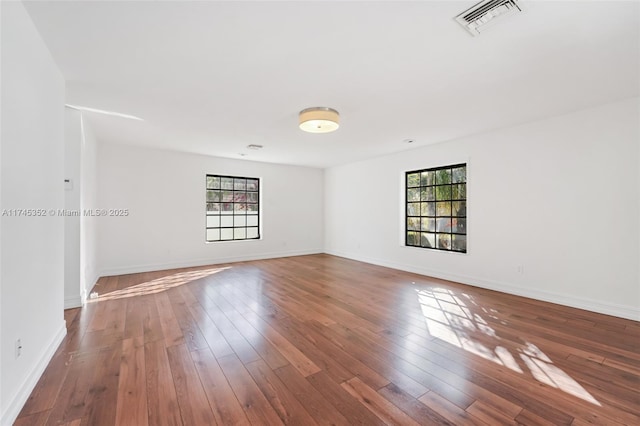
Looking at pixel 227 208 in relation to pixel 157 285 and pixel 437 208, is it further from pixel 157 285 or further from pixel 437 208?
pixel 437 208

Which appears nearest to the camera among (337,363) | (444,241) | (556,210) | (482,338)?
(337,363)

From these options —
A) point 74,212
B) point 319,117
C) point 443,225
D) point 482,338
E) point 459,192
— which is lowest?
point 482,338

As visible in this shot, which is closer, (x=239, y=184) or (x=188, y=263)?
(x=188, y=263)

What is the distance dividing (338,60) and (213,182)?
193 inches

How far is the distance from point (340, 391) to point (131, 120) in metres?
4.14

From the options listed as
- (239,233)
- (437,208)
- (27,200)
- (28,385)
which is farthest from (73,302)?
(437,208)

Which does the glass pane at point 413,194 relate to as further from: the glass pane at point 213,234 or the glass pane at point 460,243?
the glass pane at point 213,234

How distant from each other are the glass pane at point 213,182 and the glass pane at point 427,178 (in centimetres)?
453

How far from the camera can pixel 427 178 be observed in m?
5.43

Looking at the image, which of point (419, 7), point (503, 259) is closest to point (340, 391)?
point (419, 7)

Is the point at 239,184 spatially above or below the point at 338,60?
below

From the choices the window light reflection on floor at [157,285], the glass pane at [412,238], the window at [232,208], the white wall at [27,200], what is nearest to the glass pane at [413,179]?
the glass pane at [412,238]

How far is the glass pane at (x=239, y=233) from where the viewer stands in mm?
6723

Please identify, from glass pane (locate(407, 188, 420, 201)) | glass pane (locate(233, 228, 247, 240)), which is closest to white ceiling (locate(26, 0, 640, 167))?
glass pane (locate(407, 188, 420, 201))
